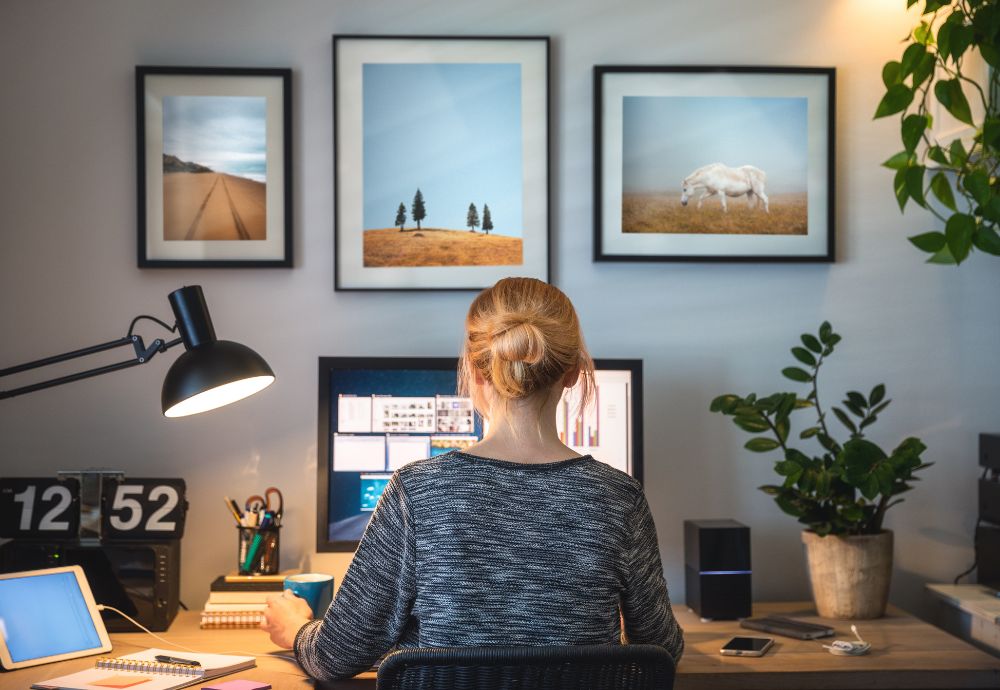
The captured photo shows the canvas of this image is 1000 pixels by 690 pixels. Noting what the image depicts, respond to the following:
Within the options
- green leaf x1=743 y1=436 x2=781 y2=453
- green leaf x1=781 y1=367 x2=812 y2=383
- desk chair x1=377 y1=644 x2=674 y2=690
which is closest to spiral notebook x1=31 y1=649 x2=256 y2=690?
desk chair x1=377 y1=644 x2=674 y2=690

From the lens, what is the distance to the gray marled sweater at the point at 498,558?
4.15 feet

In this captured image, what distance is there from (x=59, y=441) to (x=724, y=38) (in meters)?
1.81

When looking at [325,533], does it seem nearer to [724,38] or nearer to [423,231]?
[423,231]

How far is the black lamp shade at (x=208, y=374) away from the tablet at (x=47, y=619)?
438 millimetres

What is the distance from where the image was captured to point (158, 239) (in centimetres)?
226

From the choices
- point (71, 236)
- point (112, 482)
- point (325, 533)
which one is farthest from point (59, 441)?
point (325, 533)

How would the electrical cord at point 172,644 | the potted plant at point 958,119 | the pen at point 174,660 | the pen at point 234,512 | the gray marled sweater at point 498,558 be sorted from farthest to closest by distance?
1. the pen at point 234,512
2. the potted plant at point 958,119
3. the electrical cord at point 172,644
4. the pen at point 174,660
5. the gray marled sweater at point 498,558

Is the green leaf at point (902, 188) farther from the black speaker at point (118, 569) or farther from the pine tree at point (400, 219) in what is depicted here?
the black speaker at point (118, 569)

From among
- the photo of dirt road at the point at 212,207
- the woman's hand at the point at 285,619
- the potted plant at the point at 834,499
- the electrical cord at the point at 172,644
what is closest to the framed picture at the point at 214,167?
the photo of dirt road at the point at 212,207

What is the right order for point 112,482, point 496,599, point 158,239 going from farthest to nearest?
point 158,239, point 112,482, point 496,599

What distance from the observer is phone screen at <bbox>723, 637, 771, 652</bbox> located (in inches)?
71.9

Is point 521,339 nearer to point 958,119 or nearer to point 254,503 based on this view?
point 254,503

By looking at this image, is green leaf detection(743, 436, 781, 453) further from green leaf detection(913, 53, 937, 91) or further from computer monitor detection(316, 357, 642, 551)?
green leaf detection(913, 53, 937, 91)

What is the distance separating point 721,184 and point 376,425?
0.98 m
